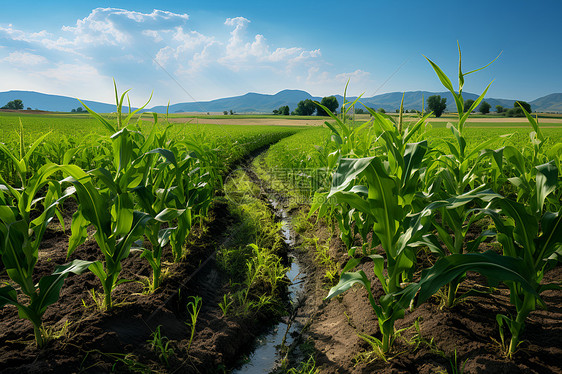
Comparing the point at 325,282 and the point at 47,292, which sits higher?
the point at 47,292

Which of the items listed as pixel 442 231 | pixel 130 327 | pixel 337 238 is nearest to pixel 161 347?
pixel 130 327

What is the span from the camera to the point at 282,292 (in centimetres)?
361

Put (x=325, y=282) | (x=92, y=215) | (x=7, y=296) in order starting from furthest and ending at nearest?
(x=325, y=282), (x=92, y=215), (x=7, y=296)

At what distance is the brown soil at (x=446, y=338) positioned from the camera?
1806mm

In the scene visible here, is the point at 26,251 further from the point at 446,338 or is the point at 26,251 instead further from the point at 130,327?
the point at 446,338

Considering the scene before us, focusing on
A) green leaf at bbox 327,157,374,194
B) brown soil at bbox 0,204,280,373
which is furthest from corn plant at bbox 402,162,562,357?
brown soil at bbox 0,204,280,373

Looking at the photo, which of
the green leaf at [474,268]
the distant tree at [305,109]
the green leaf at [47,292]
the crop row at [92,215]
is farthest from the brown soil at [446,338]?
the distant tree at [305,109]

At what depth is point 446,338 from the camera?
2.05m

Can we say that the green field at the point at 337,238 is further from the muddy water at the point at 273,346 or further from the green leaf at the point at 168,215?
the muddy water at the point at 273,346

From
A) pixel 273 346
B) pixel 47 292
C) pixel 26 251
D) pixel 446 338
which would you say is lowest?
pixel 273 346

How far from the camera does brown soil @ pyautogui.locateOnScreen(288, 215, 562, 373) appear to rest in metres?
1.81

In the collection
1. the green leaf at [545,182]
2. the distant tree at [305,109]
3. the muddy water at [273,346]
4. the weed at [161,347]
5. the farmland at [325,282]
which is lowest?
the muddy water at [273,346]

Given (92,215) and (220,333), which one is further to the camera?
(220,333)

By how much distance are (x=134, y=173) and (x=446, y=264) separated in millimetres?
2286
